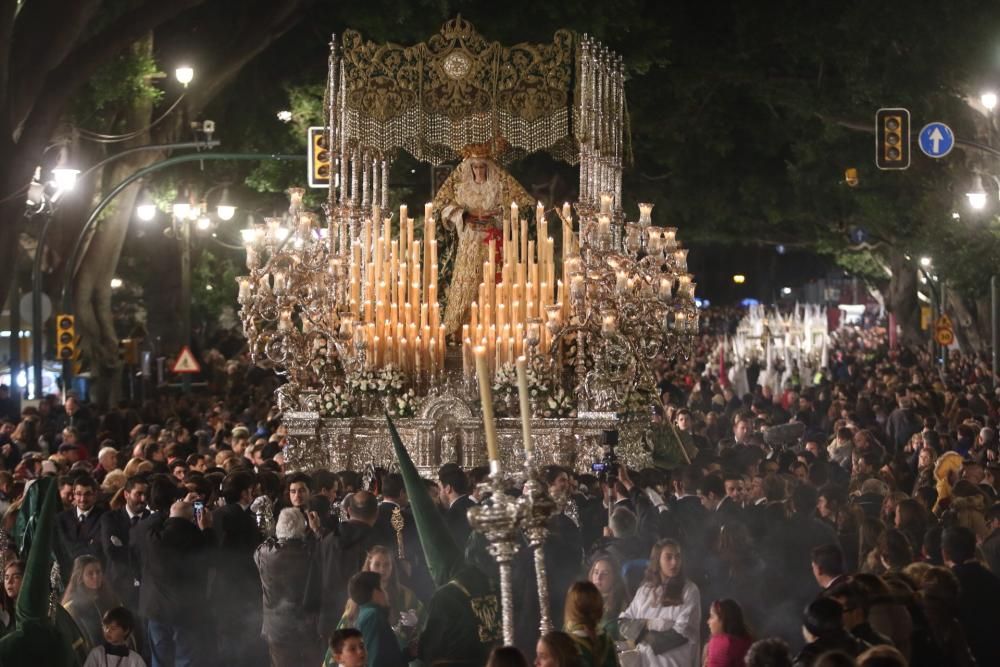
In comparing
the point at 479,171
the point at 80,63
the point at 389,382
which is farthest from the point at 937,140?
the point at 80,63

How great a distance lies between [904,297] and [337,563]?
50.3 m

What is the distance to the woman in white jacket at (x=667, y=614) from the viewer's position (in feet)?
37.3

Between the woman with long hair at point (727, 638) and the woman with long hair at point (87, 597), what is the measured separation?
4103 millimetres

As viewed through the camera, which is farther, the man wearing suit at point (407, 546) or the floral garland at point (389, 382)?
the floral garland at point (389, 382)

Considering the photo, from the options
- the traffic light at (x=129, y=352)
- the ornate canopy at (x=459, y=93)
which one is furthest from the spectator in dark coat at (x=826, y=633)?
the traffic light at (x=129, y=352)

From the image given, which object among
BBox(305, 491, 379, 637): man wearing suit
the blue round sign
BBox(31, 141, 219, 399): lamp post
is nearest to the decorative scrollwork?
BBox(31, 141, 219, 399): lamp post

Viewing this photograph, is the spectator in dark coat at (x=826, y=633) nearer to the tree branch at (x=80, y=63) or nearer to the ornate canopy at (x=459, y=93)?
the tree branch at (x=80, y=63)

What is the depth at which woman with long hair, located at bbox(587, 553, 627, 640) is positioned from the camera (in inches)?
447

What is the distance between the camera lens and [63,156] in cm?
3312

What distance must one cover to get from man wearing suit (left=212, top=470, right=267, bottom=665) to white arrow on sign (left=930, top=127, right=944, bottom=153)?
20.3 meters

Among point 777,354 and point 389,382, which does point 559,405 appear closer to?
point 389,382

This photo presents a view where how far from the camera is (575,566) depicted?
12938 millimetres

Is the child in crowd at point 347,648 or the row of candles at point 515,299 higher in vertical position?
the row of candles at point 515,299

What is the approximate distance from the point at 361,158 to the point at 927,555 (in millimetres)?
15364
